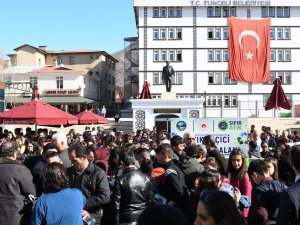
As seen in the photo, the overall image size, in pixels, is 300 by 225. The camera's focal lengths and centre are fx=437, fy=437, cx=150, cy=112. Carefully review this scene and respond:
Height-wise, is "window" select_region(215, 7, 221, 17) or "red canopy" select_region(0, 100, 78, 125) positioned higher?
"window" select_region(215, 7, 221, 17)

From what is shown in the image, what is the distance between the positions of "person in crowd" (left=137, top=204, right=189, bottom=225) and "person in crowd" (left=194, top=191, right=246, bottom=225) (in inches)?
13.4

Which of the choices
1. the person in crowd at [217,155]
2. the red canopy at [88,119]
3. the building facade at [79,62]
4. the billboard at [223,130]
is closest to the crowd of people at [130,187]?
the person in crowd at [217,155]

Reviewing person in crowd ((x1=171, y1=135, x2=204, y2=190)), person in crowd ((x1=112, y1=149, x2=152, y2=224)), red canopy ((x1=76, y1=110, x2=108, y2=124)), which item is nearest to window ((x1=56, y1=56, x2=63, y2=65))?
red canopy ((x1=76, y1=110, x2=108, y2=124))

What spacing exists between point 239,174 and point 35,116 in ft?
25.7

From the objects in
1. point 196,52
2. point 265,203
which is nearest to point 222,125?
point 265,203

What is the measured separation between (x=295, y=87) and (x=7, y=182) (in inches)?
1901

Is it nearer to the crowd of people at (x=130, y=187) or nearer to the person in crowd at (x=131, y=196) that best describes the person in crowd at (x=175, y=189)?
the crowd of people at (x=130, y=187)

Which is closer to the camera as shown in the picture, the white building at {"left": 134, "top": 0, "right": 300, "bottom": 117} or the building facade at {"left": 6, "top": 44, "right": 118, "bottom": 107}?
the white building at {"left": 134, "top": 0, "right": 300, "bottom": 117}

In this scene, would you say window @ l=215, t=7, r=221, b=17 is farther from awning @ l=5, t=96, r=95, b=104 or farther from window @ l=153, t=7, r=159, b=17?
awning @ l=5, t=96, r=95, b=104

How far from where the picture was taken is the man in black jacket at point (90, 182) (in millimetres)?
5062

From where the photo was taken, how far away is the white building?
48.9 m

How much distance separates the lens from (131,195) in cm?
502

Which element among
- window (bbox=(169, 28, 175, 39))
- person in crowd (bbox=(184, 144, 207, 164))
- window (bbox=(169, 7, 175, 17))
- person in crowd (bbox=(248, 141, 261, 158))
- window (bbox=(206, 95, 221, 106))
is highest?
window (bbox=(169, 7, 175, 17))

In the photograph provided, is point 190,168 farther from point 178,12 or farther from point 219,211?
point 178,12
